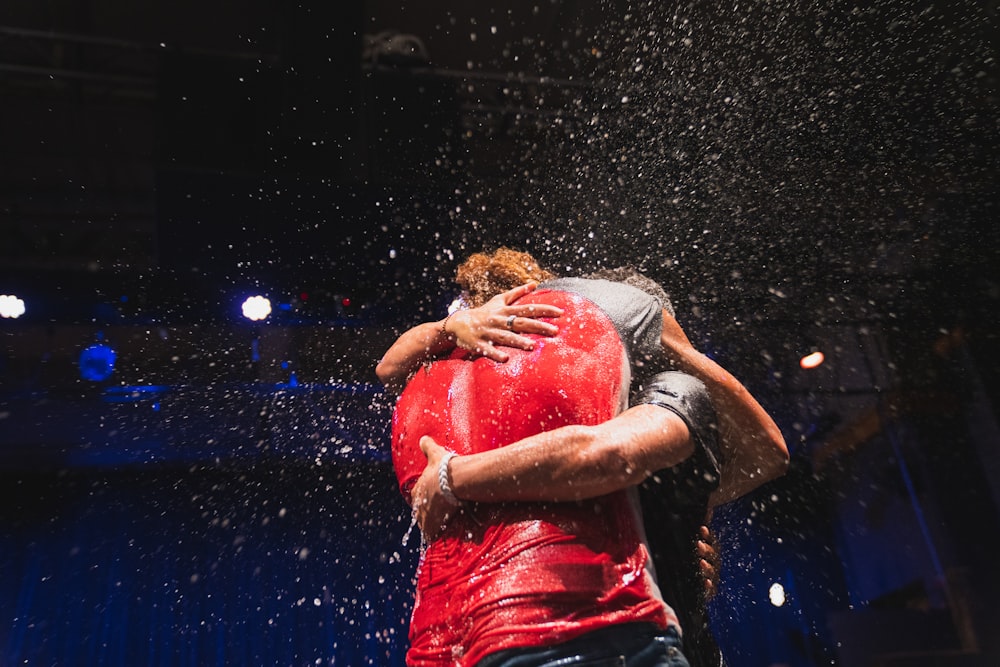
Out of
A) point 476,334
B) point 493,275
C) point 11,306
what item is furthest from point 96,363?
point 476,334

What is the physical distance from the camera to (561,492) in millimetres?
1090

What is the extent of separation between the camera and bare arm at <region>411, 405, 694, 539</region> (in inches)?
42.5

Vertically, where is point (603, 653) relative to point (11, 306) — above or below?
below

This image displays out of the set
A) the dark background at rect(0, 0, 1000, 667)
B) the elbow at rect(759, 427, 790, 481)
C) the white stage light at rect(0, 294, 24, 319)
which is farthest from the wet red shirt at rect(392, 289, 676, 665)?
the white stage light at rect(0, 294, 24, 319)

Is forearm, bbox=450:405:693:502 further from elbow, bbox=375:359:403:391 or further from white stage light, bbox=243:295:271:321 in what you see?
white stage light, bbox=243:295:271:321

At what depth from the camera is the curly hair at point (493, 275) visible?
1.96 meters

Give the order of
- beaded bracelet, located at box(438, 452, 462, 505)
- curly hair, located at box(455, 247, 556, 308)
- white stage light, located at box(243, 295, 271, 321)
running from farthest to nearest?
white stage light, located at box(243, 295, 271, 321) < curly hair, located at box(455, 247, 556, 308) < beaded bracelet, located at box(438, 452, 462, 505)

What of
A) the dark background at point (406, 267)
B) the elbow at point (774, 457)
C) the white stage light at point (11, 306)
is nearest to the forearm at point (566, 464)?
the elbow at point (774, 457)

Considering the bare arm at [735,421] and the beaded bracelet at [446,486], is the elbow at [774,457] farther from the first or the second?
the beaded bracelet at [446,486]

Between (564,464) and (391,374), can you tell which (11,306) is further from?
(564,464)

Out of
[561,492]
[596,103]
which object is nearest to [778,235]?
[596,103]

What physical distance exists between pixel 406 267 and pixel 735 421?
146 inches

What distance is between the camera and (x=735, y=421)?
157 cm

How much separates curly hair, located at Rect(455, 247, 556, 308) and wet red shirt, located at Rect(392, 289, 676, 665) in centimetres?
58
